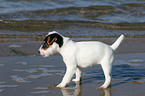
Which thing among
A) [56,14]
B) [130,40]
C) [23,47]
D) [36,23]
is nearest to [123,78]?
[23,47]

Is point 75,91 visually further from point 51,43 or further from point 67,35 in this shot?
point 67,35

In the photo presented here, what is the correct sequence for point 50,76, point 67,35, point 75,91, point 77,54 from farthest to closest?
point 67,35, point 50,76, point 77,54, point 75,91

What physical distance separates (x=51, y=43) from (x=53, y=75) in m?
1.05

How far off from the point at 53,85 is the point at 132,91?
4.45ft

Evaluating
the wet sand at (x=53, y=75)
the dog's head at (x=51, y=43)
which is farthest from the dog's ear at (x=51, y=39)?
the wet sand at (x=53, y=75)

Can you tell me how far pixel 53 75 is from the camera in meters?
5.86

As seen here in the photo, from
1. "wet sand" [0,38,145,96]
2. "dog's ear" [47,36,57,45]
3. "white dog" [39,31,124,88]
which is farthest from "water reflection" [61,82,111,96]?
"dog's ear" [47,36,57,45]

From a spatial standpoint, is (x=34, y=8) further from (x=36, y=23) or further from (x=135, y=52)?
(x=135, y=52)

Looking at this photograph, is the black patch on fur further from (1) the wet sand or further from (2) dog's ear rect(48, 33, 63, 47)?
(1) the wet sand

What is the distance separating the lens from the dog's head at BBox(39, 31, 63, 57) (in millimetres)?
5000

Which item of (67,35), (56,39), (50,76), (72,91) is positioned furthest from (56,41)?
(67,35)

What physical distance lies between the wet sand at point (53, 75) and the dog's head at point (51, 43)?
0.64 m

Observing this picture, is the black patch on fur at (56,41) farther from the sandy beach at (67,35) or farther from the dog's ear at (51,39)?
the sandy beach at (67,35)

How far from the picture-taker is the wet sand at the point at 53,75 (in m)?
4.95
